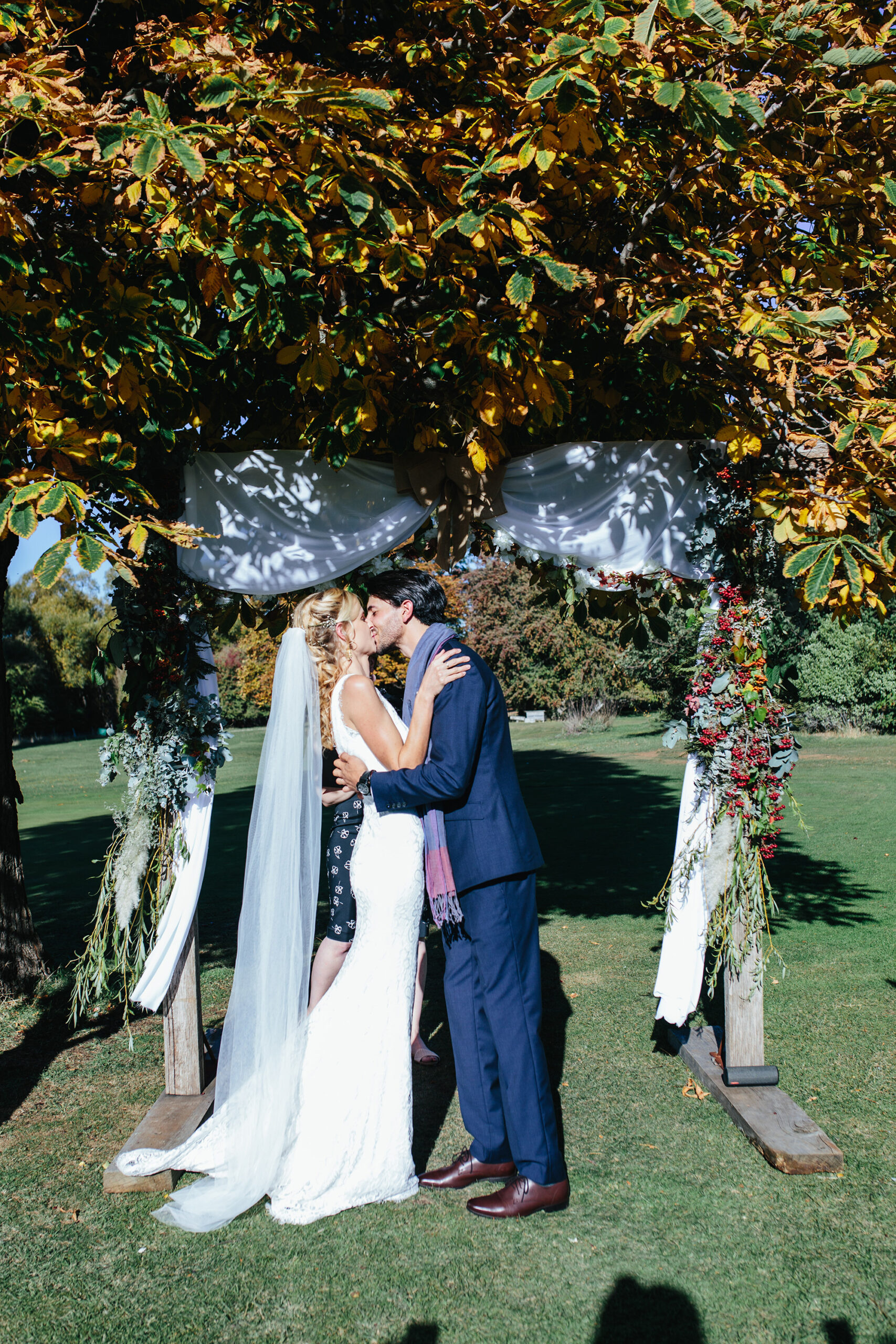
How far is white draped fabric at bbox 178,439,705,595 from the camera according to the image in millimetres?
4387

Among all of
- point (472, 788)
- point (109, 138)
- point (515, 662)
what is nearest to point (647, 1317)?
point (472, 788)

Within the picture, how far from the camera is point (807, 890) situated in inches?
336

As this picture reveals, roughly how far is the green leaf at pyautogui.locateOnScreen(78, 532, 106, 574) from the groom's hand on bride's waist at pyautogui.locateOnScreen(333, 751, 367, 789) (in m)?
1.25

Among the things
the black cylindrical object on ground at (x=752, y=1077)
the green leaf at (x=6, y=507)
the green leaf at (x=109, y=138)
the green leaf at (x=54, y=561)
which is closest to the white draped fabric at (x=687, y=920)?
the black cylindrical object on ground at (x=752, y=1077)

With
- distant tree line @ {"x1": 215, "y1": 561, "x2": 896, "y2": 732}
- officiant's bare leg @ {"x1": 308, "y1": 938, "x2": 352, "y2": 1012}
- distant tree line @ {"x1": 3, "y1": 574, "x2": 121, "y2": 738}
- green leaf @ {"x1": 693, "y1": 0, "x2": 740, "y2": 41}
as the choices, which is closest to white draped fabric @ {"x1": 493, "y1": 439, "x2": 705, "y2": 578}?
green leaf @ {"x1": 693, "y1": 0, "x2": 740, "y2": 41}

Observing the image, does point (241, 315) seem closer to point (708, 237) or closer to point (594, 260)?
point (594, 260)

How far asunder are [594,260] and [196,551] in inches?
95.1

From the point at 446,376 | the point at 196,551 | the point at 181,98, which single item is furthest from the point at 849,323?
the point at 181,98

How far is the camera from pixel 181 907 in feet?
13.4

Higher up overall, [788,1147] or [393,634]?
[393,634]

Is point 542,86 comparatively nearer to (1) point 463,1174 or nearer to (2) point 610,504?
(2) point 610,504

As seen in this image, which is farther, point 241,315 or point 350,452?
point 350,452

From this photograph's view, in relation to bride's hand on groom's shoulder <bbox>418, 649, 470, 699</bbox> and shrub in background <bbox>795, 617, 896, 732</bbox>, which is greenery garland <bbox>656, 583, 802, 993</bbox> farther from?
shrub in background <bbox>795, 617, 896, 732</bbox>

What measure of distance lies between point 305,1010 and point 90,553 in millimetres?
1948
